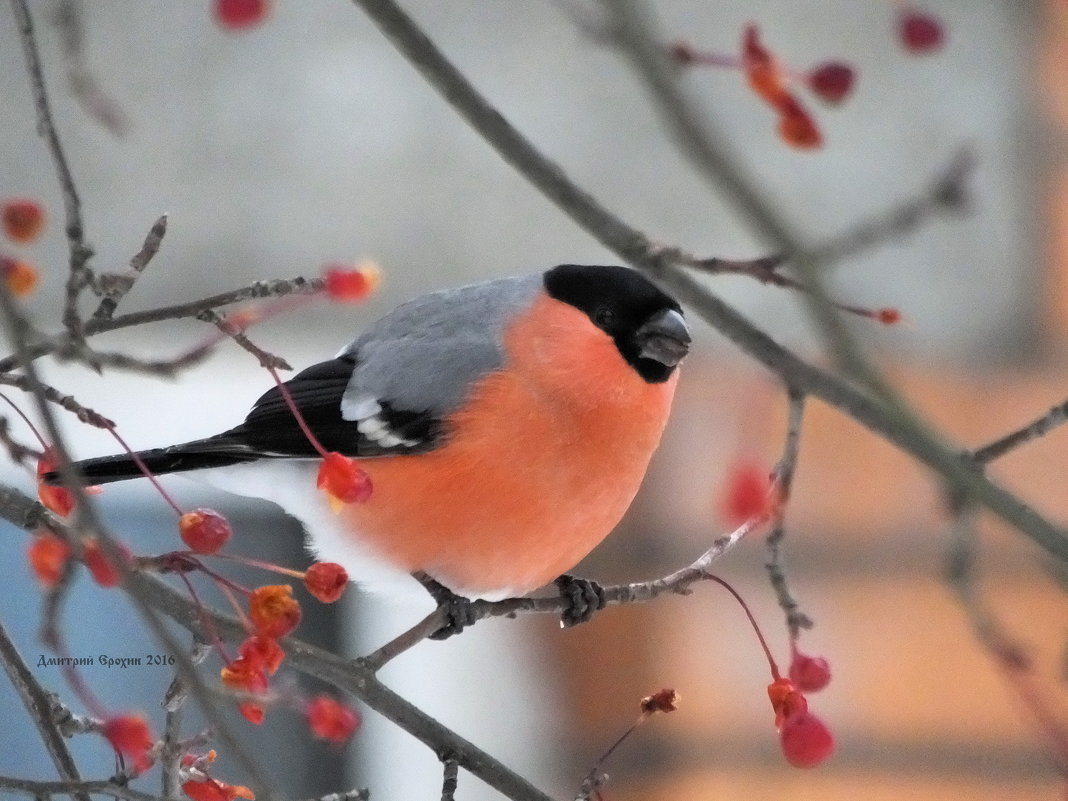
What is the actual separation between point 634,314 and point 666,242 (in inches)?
14.8

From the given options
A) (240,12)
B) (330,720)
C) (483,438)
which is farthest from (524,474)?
(240,12)

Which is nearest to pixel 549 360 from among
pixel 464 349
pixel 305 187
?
pixel 464 349

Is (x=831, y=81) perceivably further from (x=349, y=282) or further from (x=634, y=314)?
(x=634, y=314)

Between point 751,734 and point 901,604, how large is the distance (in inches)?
7.6

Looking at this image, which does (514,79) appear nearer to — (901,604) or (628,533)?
(628,533)

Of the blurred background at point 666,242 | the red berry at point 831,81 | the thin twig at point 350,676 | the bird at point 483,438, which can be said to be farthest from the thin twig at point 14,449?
the blurred background at point 666,242

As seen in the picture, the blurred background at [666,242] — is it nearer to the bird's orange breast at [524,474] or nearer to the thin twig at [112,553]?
the bird's orange breast at [524,474]

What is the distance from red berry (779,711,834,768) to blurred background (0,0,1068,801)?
656mm

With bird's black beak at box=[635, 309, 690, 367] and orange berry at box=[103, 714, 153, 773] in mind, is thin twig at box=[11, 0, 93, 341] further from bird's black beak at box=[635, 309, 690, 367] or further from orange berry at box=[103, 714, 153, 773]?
bird's black beak at box=[635, 309, 690, 367]

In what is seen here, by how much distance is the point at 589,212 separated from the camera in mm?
320

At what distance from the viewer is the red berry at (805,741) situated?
0.55 meters

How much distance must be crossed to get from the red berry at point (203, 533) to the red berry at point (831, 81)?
11.8 inches

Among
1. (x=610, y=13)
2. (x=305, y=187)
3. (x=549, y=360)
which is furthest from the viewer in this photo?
(x=305, y=187)

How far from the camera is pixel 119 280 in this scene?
51 cm
